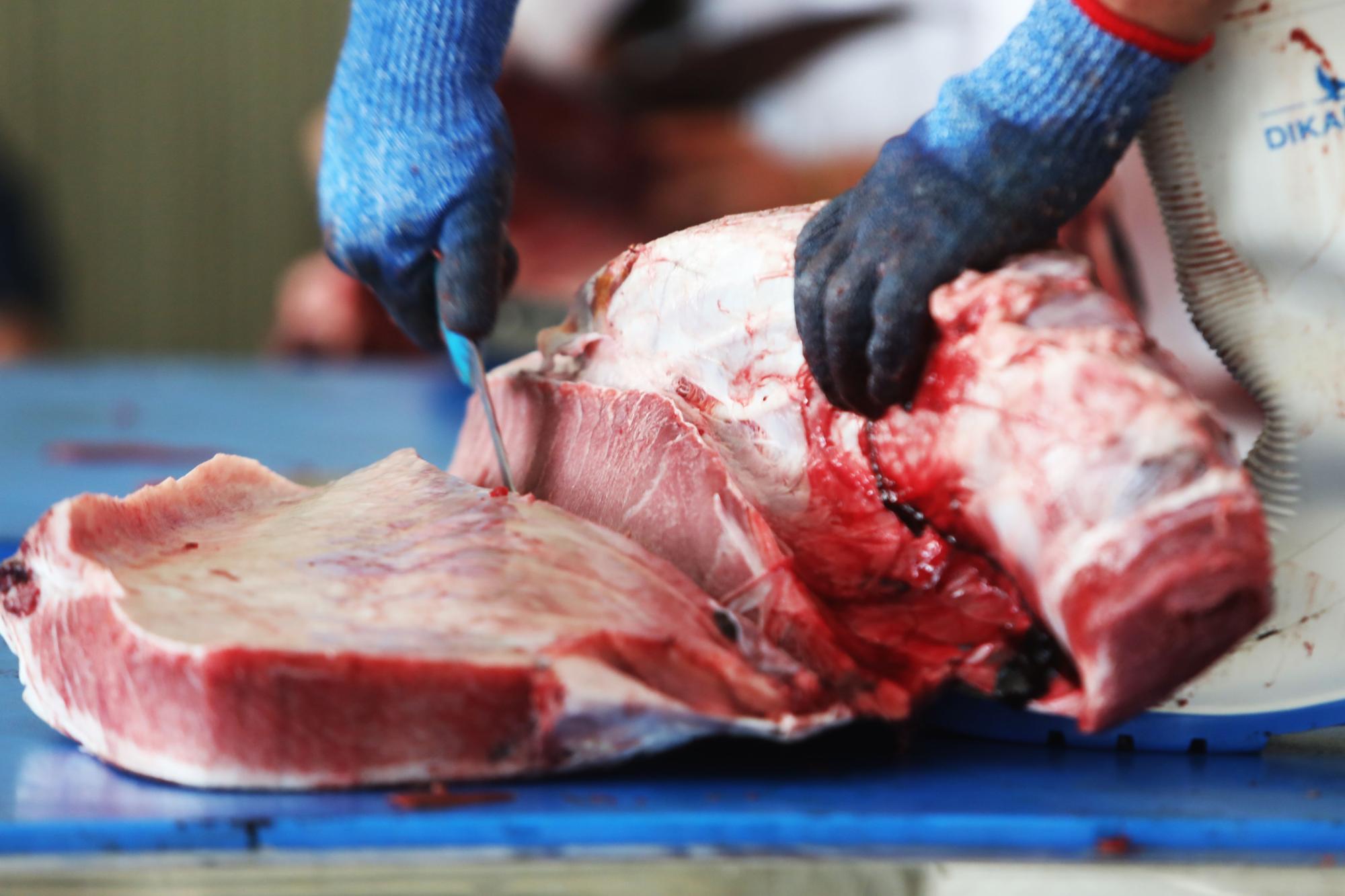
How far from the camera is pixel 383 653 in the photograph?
0.87 meters

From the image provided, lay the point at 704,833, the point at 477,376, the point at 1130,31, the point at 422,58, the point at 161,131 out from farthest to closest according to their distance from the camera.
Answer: the point at 161,131 → the point at 422,58 → the point at 477,376 → the point at 1130,31 → the point at 704,833

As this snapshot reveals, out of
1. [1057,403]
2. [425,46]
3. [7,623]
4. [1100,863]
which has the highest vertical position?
[425,46]

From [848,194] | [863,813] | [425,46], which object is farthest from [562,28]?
[863,813]

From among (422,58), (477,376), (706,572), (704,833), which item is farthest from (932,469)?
(422,58)

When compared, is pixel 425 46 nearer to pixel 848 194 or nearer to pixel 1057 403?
pixel 848 194

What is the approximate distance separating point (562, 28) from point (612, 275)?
4689 mm

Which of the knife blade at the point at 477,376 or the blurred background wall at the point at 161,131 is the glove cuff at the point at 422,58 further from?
the blurred background wall at the point at 161,131

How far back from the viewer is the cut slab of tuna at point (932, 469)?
0.85 meters

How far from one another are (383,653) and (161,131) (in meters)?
8.83

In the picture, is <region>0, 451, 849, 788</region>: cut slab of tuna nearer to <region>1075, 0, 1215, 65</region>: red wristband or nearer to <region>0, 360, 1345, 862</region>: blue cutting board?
<region>0, 360, 1345, 862</region>: blue cutting board

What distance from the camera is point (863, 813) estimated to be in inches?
33.5

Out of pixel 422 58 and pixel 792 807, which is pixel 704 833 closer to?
pixel 792 807

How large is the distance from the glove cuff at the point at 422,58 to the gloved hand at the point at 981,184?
2.17ft

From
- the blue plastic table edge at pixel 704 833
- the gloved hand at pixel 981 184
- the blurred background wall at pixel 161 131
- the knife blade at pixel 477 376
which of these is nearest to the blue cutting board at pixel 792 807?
the blue plastic table edge at pixel 704 833
